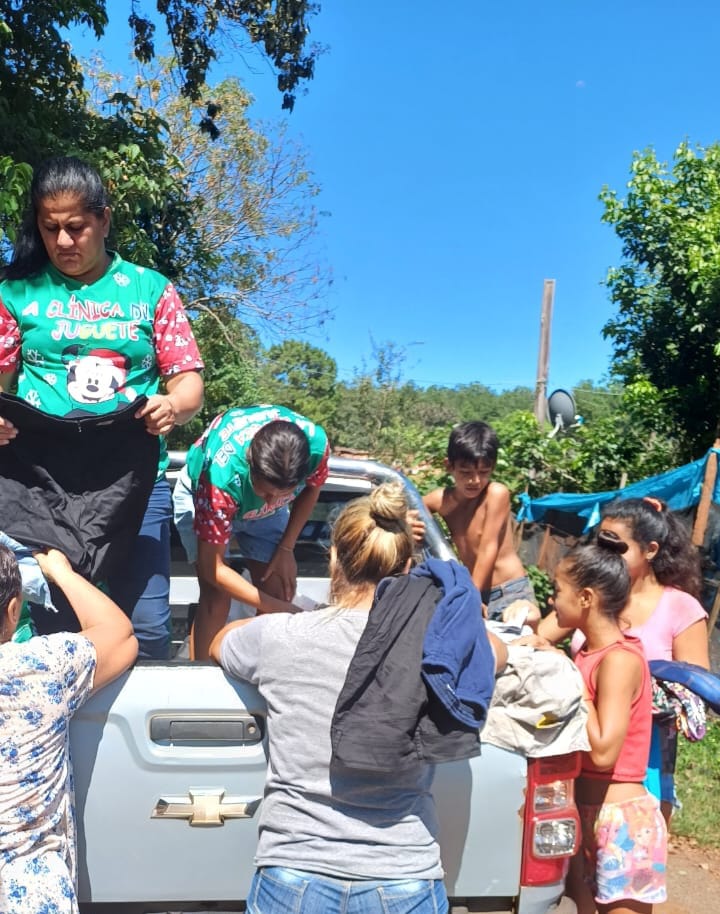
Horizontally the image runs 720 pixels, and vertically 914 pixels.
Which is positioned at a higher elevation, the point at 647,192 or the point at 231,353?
the point at 647,192

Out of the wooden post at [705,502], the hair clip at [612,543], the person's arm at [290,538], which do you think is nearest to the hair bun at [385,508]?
the hair clip at [612,543]

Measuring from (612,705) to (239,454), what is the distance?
147 cm

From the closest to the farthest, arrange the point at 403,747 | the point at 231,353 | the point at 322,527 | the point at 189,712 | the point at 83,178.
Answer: the point at 403,747
the point at 189,712
the point at 83,178
the point at 322,527
the point at 231,353

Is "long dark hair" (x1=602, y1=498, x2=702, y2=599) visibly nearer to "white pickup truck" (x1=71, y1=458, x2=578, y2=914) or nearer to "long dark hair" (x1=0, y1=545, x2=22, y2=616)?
"white pickup truck" (x1=71, y1=458, x2=578, y2=914)

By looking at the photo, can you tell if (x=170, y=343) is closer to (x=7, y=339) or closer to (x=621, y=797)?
(x=7, y=339)

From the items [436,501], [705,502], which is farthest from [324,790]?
[705,502]

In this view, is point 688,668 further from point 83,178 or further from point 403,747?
point 83,178

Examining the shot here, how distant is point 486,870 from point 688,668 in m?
0.88

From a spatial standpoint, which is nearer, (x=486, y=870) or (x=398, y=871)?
(x=398, y=871)

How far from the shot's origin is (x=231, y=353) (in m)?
14.8

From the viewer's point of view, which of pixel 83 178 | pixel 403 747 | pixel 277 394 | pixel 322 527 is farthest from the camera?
pixel 277 394

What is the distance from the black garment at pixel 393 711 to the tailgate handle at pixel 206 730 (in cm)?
28

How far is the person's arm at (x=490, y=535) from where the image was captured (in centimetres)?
415

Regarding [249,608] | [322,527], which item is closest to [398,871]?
[249,608]
